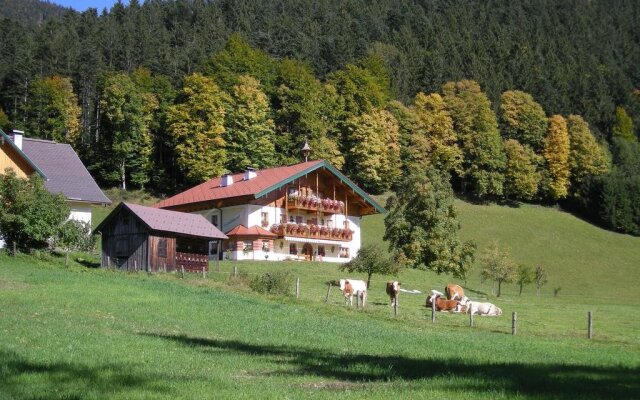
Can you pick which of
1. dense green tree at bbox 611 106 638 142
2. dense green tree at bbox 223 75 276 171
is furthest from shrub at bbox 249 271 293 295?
dense green tree at bbox 611 106 638 142

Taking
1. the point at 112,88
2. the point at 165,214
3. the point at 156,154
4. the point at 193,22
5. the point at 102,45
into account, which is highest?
the point at 193,22

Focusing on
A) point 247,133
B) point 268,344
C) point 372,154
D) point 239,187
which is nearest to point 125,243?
point 239,187

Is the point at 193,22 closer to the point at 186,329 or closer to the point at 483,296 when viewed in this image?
the point at 483,296

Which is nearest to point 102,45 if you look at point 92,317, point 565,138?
point 565,138

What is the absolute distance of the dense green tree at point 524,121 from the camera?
331 ft

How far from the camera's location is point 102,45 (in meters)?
103

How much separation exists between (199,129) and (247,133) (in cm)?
564

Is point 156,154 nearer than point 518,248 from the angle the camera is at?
No

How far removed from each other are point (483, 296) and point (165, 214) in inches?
805

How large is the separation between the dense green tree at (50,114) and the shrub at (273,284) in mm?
54703

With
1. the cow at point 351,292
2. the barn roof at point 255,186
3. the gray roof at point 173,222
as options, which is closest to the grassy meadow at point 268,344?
the cow at point 351,292

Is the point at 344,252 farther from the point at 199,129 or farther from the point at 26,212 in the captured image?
the point at 26,212

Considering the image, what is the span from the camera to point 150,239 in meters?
41.2

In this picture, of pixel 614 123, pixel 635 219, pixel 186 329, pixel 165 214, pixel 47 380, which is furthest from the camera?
pixel 614 123
